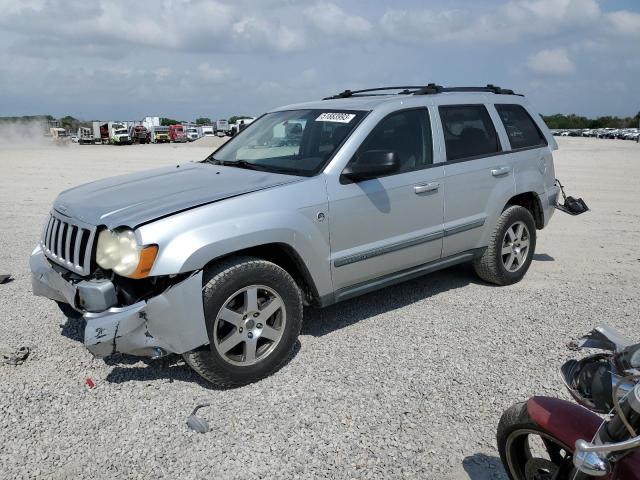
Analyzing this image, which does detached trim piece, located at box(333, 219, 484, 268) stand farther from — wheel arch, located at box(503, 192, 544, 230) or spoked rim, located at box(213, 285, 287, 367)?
wheel arch, located at box(503, 192, 544, 230)

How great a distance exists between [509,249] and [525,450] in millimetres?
3511

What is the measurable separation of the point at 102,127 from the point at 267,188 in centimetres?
5808

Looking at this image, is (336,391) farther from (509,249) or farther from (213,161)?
(509,249)

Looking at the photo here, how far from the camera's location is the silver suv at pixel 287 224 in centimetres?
342

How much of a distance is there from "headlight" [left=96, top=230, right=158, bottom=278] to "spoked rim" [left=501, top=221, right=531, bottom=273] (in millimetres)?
3593

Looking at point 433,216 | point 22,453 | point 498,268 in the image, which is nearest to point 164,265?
point 22,453

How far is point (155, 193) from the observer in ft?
12.9

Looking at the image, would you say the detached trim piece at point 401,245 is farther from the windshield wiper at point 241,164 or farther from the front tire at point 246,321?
the windshield wiper at point 241,164

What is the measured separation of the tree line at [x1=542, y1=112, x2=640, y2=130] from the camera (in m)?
94.5

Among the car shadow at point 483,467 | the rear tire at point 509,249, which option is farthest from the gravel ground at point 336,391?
the rear tire at point 509,249

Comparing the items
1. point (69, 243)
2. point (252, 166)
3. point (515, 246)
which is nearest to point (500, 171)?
point (515, 246)

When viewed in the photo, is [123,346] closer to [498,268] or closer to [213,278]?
[213,278]

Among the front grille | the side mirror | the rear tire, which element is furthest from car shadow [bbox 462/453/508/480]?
the rear tire

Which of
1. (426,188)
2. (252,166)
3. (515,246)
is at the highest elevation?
(252,166)
